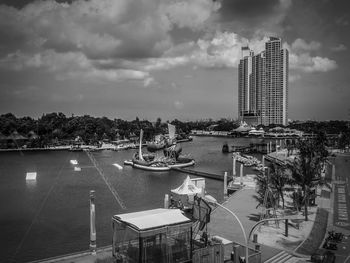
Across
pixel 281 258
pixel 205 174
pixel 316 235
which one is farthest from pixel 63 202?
pixel 281 258

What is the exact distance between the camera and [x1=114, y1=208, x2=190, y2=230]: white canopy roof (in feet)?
58.8

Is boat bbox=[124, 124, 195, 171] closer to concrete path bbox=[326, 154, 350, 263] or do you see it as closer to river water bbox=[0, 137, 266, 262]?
river water bbox=[0, 137, 266, 262]

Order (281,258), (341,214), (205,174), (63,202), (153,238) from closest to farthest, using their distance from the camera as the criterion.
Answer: (153,238), (281,258), (341,214), (63,202), (205,174)

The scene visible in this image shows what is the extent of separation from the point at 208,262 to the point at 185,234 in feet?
8.61

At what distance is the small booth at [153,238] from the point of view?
57.3 ft

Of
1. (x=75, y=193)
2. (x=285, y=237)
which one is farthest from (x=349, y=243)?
(x=75, y=193)

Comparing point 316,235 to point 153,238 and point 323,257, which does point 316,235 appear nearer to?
point 323,257

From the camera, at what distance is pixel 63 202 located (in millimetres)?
55938

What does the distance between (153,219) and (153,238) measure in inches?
42.5

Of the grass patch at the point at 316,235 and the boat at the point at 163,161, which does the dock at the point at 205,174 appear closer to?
the boat at the point at 163,161

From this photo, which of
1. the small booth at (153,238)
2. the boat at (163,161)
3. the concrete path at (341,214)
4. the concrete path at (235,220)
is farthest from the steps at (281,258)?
the boat at (163,161)

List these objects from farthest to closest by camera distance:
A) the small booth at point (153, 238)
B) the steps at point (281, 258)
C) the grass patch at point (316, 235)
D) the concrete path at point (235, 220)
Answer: the concrete path at point (235, 220), the grass patch at point (316, 235), the steps at point (281, 258), the small booth at point (153, 238)

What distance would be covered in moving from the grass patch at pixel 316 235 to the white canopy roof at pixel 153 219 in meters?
13.5

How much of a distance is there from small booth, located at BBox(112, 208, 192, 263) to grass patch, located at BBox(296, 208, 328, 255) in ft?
43.3
